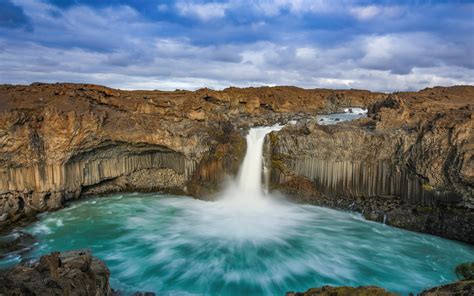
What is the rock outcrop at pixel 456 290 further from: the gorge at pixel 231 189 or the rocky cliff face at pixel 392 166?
the rocky cliff face at pixel 392 166

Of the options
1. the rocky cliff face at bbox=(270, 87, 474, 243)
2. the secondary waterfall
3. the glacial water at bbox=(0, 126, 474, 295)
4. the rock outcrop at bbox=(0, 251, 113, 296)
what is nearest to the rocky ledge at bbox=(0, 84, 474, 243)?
the rocky cliff face at bbox=(270, 87, 474, 243)

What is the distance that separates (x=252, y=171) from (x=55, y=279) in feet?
45.0

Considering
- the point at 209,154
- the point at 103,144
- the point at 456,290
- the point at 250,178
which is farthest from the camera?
the point at 209,154

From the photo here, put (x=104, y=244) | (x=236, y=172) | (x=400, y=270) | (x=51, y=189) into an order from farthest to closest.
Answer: (x=236, y=172), (x=51, y=189), (x=104, y=244), (x=400, y=270)

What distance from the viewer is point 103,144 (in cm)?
1845

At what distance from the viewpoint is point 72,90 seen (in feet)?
63.8

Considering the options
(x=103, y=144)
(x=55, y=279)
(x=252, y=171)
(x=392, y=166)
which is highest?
(x=103, y=144)

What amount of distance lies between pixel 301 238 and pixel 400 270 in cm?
387

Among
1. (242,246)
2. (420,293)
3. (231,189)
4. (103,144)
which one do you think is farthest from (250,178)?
(420,293)

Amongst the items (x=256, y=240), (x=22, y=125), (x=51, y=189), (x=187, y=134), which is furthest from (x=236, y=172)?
(x=22, y=125)

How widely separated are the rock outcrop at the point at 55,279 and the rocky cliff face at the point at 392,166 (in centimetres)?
1237

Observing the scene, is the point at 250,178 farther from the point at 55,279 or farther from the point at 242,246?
the point at 55,279

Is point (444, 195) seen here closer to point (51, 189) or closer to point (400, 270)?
point (400, 270)

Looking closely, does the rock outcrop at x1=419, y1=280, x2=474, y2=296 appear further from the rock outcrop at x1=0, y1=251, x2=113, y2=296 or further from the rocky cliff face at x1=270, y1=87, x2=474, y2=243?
the rocky cliff face at x1=270, y1=87, x2=474, y2=243
